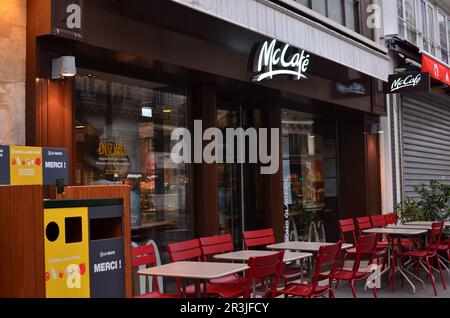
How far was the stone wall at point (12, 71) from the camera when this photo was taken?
533 centimetres

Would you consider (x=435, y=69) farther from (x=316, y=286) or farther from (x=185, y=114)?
(x=316, y=286)

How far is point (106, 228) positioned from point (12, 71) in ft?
6.79

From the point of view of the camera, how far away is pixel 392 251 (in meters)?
9.23

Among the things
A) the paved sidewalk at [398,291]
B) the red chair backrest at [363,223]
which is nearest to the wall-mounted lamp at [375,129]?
the red chair backrest at [363,223]

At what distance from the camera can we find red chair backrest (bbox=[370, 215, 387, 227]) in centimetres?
1078

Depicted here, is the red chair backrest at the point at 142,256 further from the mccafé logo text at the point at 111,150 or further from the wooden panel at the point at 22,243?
the wooden panel at the point at 22,243

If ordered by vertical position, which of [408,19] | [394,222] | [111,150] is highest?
[408,19]

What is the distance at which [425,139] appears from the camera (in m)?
16.5

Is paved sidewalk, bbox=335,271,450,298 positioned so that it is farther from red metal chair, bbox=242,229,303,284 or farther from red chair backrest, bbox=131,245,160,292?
red chair backrest, bbox=131,245,160,292

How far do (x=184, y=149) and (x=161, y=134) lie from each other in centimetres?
50

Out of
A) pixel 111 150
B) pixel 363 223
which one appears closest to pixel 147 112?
pixel 111 150

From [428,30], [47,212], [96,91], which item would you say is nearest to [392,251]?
[96,91]

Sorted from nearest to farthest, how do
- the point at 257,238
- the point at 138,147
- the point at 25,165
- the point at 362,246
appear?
the point at 25,165 → the point at 362,246 → the point at 138,147 → the point at 257,238

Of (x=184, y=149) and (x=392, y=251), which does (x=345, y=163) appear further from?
(x=184, y=149)
